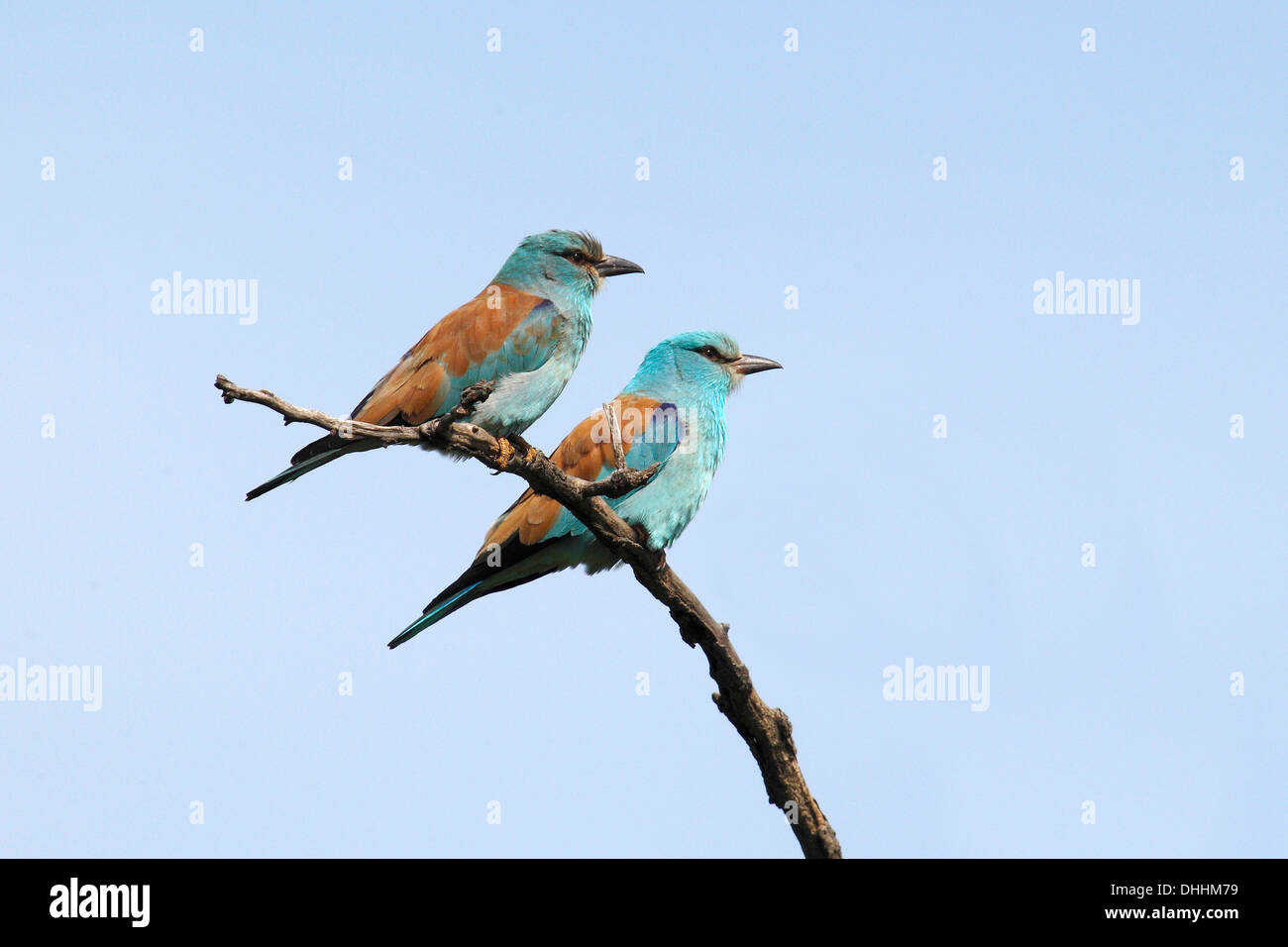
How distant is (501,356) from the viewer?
803cm

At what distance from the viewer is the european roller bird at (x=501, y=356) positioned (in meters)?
7.91

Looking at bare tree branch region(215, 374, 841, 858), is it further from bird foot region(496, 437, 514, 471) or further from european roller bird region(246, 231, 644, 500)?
european roller bird region(246, 231, 644, 500)

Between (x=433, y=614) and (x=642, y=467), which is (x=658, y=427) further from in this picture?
(x=433, y=614)

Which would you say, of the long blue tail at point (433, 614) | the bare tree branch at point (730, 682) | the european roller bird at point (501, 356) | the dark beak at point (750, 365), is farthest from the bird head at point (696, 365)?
the long blue tail at point (433, 614)

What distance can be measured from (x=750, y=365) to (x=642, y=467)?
1188 mm

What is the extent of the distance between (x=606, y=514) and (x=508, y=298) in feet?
6.90

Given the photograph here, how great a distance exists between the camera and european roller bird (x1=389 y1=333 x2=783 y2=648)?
26.0ft

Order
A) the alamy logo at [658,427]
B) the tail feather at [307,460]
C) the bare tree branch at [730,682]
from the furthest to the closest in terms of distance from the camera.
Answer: the alamy logo at [658,427] → the tail feather at [307,460] → the bare tree branch at [730,682]

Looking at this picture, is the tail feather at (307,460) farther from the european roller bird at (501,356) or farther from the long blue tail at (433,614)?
the long blue tail at (433,614)

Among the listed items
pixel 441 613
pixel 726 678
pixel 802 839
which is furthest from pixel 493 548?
pixel 802 839

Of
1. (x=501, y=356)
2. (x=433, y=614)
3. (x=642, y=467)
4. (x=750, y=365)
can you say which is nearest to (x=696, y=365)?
(x=750, y=365)

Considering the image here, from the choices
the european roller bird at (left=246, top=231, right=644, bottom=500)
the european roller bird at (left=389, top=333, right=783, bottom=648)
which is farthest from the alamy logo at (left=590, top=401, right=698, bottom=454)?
the european roller bird at (left=246, top=231, right=644, bottom=500)

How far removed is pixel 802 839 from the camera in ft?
23.3

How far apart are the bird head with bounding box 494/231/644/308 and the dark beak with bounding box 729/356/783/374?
3.06 ft
